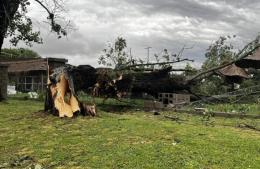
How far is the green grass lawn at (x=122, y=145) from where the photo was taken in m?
6.81

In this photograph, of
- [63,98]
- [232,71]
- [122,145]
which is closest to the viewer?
[122,145]

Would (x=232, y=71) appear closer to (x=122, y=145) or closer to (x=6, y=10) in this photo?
(x=6, y=10)

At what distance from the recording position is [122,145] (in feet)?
25.7

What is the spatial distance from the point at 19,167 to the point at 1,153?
41.0 inches

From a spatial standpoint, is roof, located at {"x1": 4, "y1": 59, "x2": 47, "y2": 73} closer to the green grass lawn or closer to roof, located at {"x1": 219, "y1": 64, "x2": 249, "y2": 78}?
roof, located at {"x1": 219, "y1": 64, "x2": 249, "y2": 78}

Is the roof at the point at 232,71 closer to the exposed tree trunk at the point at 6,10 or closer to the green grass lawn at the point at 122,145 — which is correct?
the exposed tree trunk at the point at 6,10

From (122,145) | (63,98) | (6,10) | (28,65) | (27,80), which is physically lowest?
(122,145)

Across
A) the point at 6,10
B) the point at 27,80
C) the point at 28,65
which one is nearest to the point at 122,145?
the point at 6,10

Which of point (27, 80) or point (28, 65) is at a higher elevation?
point (28, 65)

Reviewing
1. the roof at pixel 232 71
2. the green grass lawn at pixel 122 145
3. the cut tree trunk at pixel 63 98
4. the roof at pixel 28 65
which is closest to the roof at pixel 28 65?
the roof at pixel 28 65

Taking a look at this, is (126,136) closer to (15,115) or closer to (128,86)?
(15,115)

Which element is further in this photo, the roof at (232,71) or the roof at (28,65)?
the roof at (28,65)

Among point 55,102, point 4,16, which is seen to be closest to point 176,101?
point 55,102

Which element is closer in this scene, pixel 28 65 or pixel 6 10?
pixel 6 10
